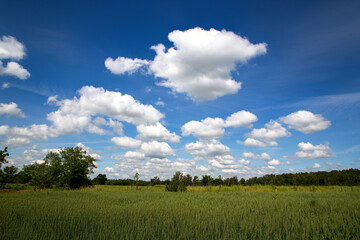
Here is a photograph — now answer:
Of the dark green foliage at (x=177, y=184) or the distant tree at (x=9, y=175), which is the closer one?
the distant tree at (x=9, y=175)

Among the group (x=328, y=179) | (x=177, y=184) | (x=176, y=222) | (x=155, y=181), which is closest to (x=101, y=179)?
(x=155, y=181)

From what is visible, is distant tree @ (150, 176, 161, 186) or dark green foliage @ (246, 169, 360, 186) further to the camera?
distant tree @ (150, 176, 161, 186)

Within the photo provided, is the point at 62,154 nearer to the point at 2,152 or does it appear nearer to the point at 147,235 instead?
the point at 2,152

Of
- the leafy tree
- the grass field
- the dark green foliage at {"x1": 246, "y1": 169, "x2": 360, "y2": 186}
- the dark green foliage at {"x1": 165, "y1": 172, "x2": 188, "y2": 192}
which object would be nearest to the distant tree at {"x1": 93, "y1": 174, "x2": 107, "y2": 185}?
the leafy tree

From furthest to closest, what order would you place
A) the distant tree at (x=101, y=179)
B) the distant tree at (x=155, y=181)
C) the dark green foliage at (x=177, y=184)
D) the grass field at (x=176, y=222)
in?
the distant tree at (x=101, y=179) → the distant tree at (x=155, y=181) → the dark green foliage at (x=177, y=184) → the grass field at (x=176, y=222)

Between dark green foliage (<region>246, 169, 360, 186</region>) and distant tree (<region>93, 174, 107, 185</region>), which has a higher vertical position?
dark green foliage (<region>246, 169, 360, 186</region>)

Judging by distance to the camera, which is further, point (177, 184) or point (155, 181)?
point (155, 181)

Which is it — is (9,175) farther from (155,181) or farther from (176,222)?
(155,181)

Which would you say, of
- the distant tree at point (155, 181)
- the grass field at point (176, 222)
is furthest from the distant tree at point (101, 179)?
the grass field at point (176, 222)

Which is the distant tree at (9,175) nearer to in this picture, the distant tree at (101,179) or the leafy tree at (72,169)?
the leafy tree at (72,169)

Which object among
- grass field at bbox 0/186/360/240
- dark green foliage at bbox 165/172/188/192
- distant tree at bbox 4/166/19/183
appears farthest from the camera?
dark green foliage at bbox 165/172/188/192

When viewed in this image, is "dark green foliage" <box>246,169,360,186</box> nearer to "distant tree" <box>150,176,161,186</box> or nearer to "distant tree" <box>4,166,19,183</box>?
"distant tree" <box>150,176,161,186</box>

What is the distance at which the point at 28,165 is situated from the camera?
4450 cm

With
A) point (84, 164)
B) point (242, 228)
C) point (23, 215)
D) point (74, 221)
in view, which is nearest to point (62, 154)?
point (84, 164)
